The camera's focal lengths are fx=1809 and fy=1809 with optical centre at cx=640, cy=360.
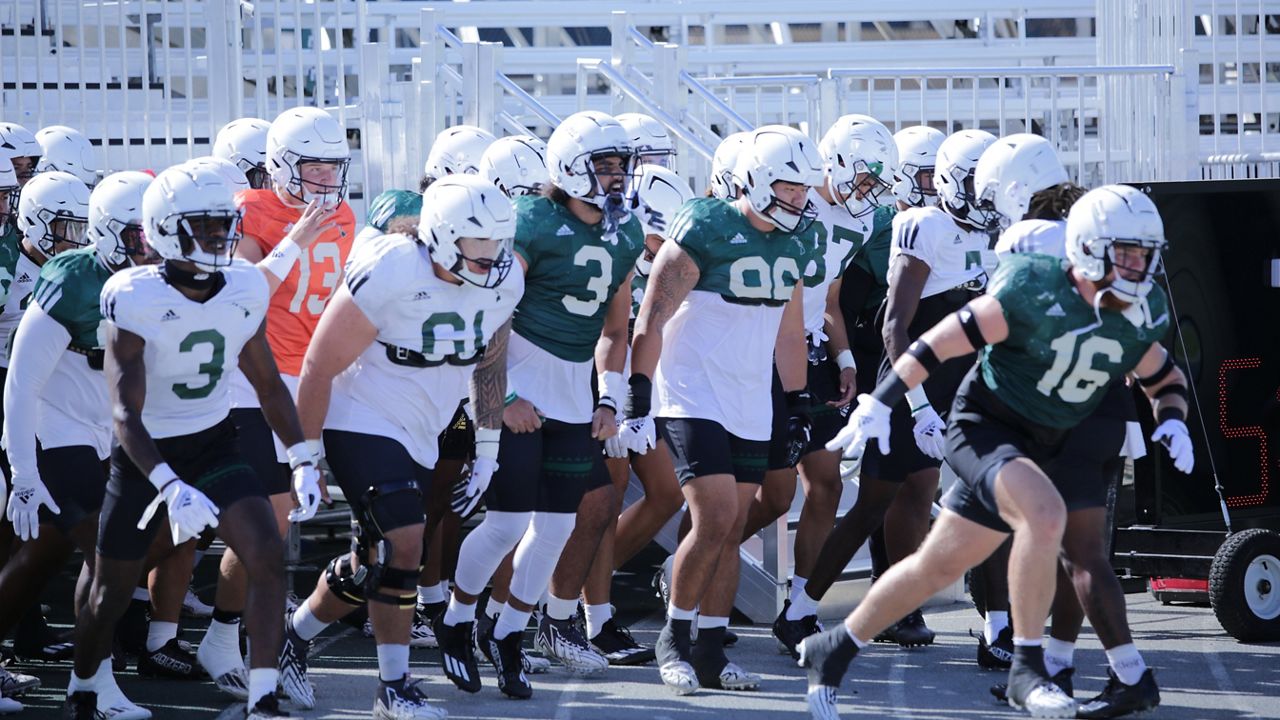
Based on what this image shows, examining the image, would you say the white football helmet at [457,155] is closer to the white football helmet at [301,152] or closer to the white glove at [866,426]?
the white football helmet at [301,152]

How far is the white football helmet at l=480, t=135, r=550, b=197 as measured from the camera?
6766mm

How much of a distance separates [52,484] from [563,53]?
8.78 meters

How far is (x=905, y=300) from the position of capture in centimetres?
630

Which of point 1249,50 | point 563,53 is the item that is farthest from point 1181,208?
point 563,53

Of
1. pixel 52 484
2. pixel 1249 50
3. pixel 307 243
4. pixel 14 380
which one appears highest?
pixel 1249 50

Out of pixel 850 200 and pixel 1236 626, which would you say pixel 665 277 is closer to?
pixel 850 200

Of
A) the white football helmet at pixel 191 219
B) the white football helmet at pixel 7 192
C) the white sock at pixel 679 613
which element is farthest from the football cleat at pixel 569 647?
the white football helmet at pixel 7 192

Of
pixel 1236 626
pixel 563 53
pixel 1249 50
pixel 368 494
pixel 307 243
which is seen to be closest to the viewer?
pixel 368 494

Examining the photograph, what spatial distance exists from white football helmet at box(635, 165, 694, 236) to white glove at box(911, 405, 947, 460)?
1338 millimetres

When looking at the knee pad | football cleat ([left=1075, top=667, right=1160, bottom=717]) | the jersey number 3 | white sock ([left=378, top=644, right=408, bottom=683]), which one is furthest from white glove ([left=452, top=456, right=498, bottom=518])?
football cleat ([left=1075, top=667, right=1160, bottom=717])

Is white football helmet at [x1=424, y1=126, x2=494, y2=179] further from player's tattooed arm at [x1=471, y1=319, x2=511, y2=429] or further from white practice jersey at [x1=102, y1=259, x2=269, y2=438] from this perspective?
white practice jersey at [x1=102, y1=259, x2=269, y2=438]

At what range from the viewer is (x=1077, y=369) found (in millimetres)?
5145

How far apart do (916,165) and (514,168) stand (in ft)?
5.23

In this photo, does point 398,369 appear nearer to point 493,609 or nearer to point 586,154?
point 586,154
